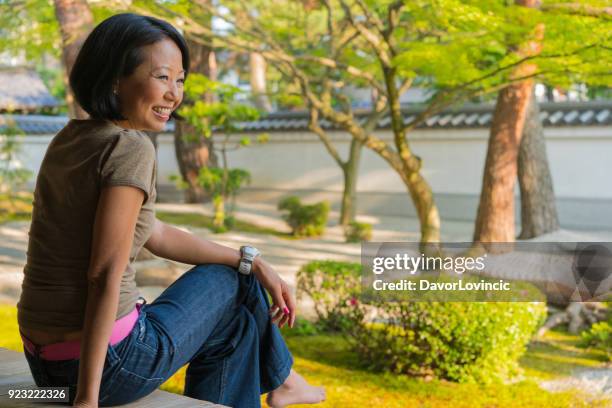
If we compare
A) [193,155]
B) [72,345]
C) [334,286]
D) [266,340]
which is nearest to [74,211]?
[72,345]

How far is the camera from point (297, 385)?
2145 millimetres

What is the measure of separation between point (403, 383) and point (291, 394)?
7.77ft

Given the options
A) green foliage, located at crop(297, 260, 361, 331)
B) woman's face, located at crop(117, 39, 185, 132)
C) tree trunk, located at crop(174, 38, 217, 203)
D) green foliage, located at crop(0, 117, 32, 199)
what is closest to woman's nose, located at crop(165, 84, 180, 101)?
woman's face, located at crop(117, 39, 185, 132)

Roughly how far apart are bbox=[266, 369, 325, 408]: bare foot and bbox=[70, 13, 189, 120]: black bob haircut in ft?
2.71

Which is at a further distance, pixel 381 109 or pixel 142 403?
pixel 381 109

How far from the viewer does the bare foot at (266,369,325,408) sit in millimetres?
2117

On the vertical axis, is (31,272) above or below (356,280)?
above

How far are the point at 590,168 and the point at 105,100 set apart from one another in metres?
10.3

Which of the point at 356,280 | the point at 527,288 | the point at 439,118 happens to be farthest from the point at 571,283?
the point at 439,118

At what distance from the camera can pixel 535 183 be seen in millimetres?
8289

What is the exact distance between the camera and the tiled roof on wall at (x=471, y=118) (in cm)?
1113

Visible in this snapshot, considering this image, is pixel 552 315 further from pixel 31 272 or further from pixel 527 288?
pixel 31 272

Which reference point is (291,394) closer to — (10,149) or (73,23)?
(73,23)

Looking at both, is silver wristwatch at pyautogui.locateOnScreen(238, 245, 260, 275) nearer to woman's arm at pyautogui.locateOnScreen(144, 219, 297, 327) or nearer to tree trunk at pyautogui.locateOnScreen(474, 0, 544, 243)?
woman's arm at pyautogui.locateOnScreen(144, 219, 297, 327)
